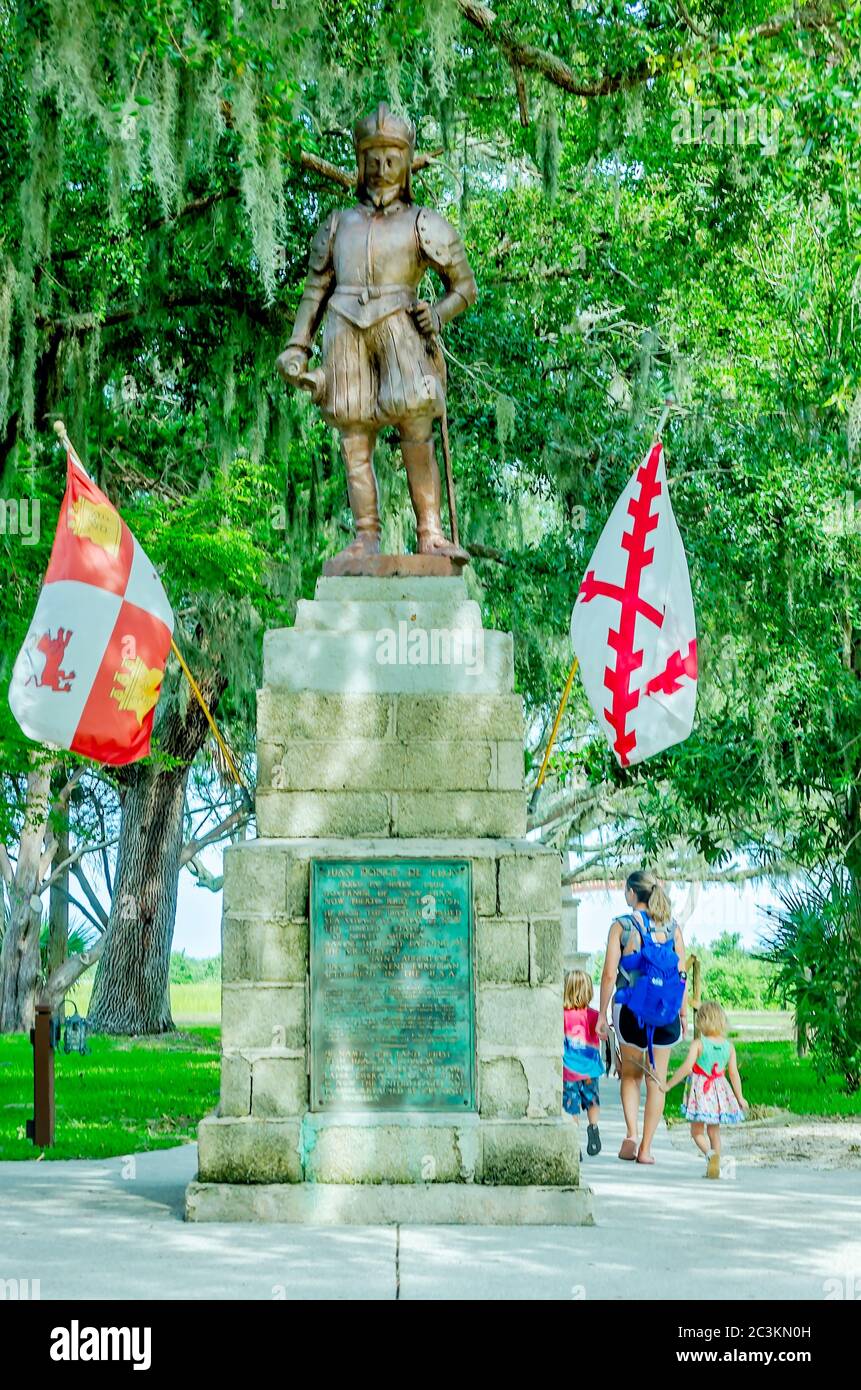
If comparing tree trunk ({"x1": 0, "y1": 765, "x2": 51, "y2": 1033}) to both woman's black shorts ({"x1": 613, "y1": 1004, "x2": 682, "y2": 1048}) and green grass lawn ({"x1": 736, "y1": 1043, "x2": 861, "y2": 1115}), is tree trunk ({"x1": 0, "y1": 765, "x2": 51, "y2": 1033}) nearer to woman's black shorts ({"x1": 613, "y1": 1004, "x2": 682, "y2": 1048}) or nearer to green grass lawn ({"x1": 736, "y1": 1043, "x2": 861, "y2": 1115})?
green grass lawn ({"x1": 736, "y1": 1043, "x2": 861, "y2": 1115})

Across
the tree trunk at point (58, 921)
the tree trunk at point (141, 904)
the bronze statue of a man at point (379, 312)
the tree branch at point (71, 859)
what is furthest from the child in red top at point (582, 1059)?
the tree trunk at point (58, 921)

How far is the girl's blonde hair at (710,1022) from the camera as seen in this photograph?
897 cm

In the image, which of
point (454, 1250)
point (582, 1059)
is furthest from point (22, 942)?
point (454, 1250)

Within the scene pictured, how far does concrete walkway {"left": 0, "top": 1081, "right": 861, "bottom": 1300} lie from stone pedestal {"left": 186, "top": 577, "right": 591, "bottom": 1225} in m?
0.25

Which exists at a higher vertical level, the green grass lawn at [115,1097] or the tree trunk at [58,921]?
the tree trunk at [58,921]

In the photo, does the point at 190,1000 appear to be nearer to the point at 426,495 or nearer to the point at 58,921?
the point at 58,921

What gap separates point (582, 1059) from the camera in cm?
983

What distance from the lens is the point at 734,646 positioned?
670 inches

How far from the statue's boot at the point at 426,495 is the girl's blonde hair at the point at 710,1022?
284cm

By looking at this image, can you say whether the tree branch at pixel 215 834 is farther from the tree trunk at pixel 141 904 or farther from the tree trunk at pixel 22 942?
the tree trunk at pixel 141 904

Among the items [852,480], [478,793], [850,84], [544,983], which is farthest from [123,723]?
[852,480]

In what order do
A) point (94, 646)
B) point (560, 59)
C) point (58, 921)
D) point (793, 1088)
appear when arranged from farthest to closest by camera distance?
point (58, 921) → point (793, 1088) → point (560, 59) → point (94, 646)

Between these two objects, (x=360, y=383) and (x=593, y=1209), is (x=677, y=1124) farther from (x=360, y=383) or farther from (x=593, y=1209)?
(x=360, y=383)

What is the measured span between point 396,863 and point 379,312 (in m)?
2.63
